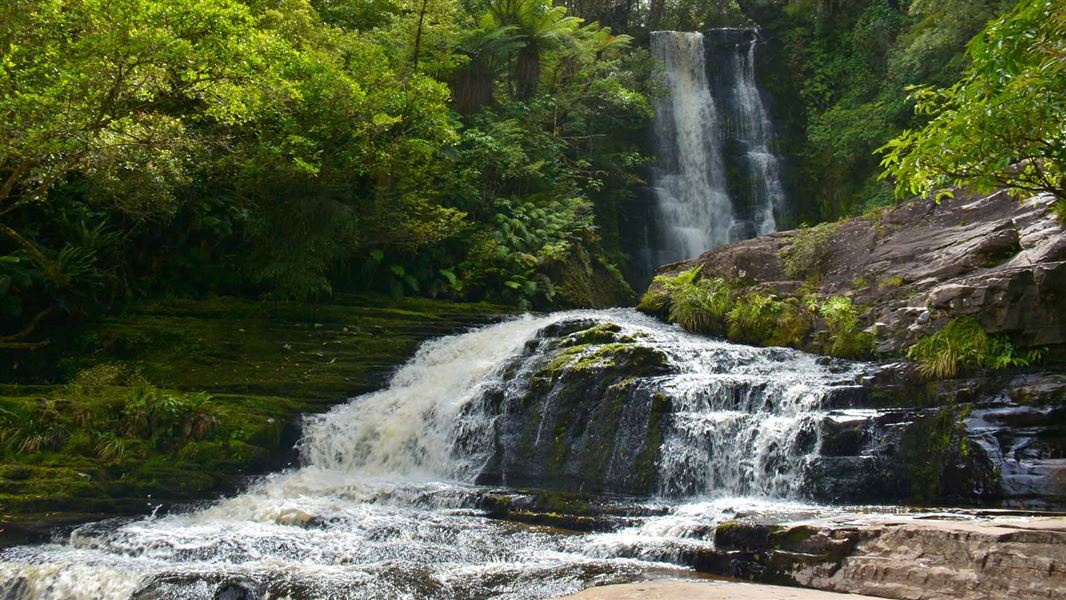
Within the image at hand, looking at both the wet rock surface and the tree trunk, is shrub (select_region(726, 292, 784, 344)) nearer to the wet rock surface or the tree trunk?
the wet rock surface

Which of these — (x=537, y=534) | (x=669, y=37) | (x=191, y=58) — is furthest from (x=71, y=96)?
(x=669, y=37)

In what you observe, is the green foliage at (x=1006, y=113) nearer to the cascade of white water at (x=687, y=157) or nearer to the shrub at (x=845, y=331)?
the shrub at (x=845, y=331)

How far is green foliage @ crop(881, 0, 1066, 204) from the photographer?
602 centimetres

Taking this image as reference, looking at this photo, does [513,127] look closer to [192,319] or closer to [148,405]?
[192,319]

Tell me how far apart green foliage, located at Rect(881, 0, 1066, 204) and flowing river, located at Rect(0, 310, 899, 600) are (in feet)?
10.8

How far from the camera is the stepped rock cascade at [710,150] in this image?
22.7m

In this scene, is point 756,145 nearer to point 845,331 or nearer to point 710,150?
point 710,150

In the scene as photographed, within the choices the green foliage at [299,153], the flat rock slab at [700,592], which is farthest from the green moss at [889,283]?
the flat rock slab at [700,592]

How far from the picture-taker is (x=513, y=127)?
19.5m

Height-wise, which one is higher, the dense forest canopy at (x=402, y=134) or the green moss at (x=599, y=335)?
the dense forest canopy at (x=402, y=134)

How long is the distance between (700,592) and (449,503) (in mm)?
4597

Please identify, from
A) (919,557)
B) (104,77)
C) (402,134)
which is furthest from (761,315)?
(104,77)

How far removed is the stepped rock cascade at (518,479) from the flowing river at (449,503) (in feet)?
0.10

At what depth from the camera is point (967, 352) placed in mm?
9172
